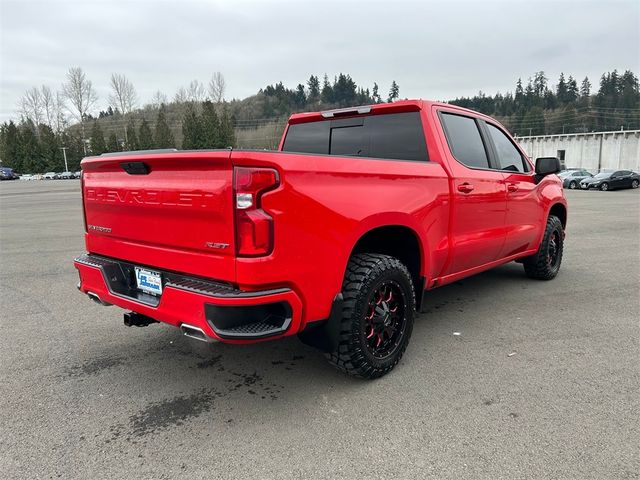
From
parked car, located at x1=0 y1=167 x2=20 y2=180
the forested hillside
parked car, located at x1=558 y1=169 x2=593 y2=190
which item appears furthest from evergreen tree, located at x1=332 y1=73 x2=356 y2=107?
parked car, located at x1=558 y1=169 x2=593 y2=190

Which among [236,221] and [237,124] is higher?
→ [237,124]

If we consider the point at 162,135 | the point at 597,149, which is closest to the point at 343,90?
the point at 162,135

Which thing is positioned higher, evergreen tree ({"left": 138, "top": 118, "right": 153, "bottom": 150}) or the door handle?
evergreen tree ({"left": 138, "top": 118, "right": 153, "bottom": 150})

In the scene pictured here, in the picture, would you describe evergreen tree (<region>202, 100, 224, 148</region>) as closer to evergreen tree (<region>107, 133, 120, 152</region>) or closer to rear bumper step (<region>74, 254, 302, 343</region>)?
evergreen tree (<region>107, 133, 120, 152</region>)

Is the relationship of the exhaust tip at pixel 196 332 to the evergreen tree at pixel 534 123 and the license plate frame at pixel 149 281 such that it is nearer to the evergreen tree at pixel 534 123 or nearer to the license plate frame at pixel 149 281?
the license plate frame at pixel 149 281

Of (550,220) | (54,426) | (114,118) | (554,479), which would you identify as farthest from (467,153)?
(114,118)

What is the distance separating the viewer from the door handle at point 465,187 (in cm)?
379

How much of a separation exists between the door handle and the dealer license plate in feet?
8.20

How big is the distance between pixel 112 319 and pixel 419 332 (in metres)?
3.04

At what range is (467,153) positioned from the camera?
4.11m

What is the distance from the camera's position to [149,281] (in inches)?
112

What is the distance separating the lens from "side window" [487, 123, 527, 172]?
465 cm

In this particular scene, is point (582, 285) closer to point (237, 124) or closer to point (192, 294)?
point (192, 294)

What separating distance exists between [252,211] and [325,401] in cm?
139
